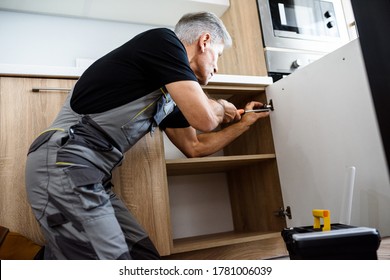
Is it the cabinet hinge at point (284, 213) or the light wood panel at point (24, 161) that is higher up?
the light wood panel at point (24, 161)

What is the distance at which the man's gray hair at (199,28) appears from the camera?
1139mm

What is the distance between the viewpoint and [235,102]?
1.64 meters

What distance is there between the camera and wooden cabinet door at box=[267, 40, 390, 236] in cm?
98

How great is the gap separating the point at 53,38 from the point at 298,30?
4.02ft

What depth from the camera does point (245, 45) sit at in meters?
1.61

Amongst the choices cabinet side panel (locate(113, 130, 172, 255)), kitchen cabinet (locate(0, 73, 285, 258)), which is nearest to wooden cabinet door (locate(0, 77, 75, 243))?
kitchen cabinet (locate(0, 73, 285, 258))

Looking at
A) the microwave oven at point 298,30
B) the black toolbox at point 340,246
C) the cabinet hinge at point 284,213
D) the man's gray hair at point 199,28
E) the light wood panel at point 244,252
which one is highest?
the microwave oven at point 298,30

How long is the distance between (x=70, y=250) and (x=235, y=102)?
1.06m

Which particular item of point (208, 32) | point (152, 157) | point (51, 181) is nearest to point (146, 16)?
point (208, 32)

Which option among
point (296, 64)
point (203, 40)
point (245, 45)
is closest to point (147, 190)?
point (203, 40)

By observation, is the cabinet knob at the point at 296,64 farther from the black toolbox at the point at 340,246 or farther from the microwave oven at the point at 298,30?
the black toolbox at the point at 340,246

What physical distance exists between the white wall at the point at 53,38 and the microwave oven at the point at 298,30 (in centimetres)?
76

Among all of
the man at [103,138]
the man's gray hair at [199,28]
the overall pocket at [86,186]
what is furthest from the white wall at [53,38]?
the overall pocket at [86,186]
